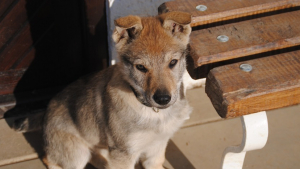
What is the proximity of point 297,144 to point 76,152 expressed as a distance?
2.37 meters

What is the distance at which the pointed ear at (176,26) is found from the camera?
2.95 m

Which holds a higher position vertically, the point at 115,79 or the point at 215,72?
the point at 215,72

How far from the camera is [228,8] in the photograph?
337 centimetres

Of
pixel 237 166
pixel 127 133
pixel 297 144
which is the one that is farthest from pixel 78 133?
pixel 297 144

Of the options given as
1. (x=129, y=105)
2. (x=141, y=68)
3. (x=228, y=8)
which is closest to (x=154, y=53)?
(x=141, y=68)

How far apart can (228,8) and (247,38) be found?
45 centimetres

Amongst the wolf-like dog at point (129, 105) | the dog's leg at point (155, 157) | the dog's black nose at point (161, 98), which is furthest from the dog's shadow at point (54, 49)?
the dog's black nose at point (161, 98)

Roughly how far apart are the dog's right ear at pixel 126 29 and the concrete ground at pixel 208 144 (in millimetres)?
1579

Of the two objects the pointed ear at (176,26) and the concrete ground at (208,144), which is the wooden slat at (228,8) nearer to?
the pointed ear at (176,26)

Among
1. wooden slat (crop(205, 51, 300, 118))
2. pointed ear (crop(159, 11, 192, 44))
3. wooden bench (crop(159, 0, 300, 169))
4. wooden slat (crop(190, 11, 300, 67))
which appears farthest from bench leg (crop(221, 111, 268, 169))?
pointed ear (crop(159, 11, 192, 44))

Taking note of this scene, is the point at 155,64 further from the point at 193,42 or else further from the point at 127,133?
the point at 127,133

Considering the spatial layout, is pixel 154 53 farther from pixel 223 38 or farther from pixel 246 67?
pixel 246 67

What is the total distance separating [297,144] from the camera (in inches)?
164

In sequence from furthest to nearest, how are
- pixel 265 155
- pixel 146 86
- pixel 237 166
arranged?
pixel 265 155 → pixel 237 166 → pixel 146 86
